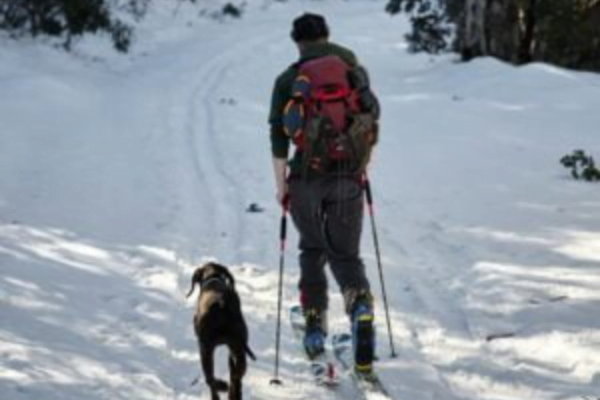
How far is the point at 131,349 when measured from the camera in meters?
6.23

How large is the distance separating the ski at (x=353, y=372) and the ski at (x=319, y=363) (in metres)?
0.08

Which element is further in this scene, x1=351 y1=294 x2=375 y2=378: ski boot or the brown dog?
x1=351 y1=294 x2=375 y2=378: ski boot

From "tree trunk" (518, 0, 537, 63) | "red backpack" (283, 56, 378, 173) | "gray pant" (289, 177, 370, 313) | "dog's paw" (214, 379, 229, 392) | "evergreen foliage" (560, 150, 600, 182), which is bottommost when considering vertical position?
"dog's paw" (214, 379, 229, 392)

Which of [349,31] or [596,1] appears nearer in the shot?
[596,1]

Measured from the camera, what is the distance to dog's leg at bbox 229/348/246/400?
204 inches

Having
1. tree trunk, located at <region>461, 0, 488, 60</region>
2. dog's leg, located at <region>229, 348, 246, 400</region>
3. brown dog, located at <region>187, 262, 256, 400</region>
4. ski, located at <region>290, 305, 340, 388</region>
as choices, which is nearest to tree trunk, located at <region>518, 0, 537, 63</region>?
tree trunk, located at <region>461, 0, 488, 60</region>

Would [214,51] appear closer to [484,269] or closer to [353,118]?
[484,269]

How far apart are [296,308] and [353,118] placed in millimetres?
1871

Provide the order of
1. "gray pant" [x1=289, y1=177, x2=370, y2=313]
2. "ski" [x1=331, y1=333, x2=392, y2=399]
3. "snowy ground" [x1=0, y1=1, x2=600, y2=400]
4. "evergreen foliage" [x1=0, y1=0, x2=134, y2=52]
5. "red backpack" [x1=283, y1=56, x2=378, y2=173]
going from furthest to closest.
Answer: "evergreen foliage" [x1=0, y1=0, x2=134, y2=52]
"snowy ground" [x1=0, y1=1, x2=600, y2=400]
"ski" [x1=331, y1=333, x2=392, y2=399]
"gray pant" [x1=289, y1=177, x2=370, y2=313]
"red backpack" [x1=283, y1=56, x2=378, y2=173]

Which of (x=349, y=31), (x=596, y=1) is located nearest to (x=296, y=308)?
(x=596, y=1)

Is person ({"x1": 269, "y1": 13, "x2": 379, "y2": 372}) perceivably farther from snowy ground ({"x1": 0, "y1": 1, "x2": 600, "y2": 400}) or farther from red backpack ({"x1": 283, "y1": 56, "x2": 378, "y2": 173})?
snowy ground ({"x1": 0, "y1": 1, "x2": 600, "y2": 400})

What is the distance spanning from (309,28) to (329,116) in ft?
1.80

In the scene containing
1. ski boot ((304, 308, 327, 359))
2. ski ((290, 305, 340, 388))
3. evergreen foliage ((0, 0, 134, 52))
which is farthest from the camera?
evergreen foliage ((0, 0, 134, 52))

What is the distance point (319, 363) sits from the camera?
5824 mm
